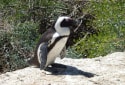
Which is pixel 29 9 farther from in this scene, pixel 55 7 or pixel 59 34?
pixel 59 34

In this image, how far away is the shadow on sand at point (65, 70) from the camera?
477cm

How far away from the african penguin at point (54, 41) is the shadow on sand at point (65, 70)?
12cm

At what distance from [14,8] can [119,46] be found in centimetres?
249

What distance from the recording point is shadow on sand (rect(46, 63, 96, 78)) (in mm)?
4766

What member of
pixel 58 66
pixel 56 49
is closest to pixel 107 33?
pixel 58 66

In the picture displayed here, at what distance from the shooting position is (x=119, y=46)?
6.89m

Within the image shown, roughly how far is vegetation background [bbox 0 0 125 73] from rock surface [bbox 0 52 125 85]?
173 cm

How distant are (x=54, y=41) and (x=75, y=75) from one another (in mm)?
474

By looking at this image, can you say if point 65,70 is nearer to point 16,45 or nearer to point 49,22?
point 16,45

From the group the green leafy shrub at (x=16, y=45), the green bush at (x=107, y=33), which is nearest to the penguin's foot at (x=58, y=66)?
the green bush at (x=107, y=33)

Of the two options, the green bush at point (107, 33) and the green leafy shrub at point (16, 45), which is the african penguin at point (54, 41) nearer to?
the green bush at point (107, 33)

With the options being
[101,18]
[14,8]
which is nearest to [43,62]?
[101,18]

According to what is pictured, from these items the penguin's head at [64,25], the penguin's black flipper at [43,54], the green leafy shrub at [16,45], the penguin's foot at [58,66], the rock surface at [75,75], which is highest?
the penguin's head at [64,25]

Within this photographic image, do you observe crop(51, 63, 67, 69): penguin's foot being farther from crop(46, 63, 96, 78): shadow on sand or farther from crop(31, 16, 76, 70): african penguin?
crop(31, 16, 76, 70): african penguin
